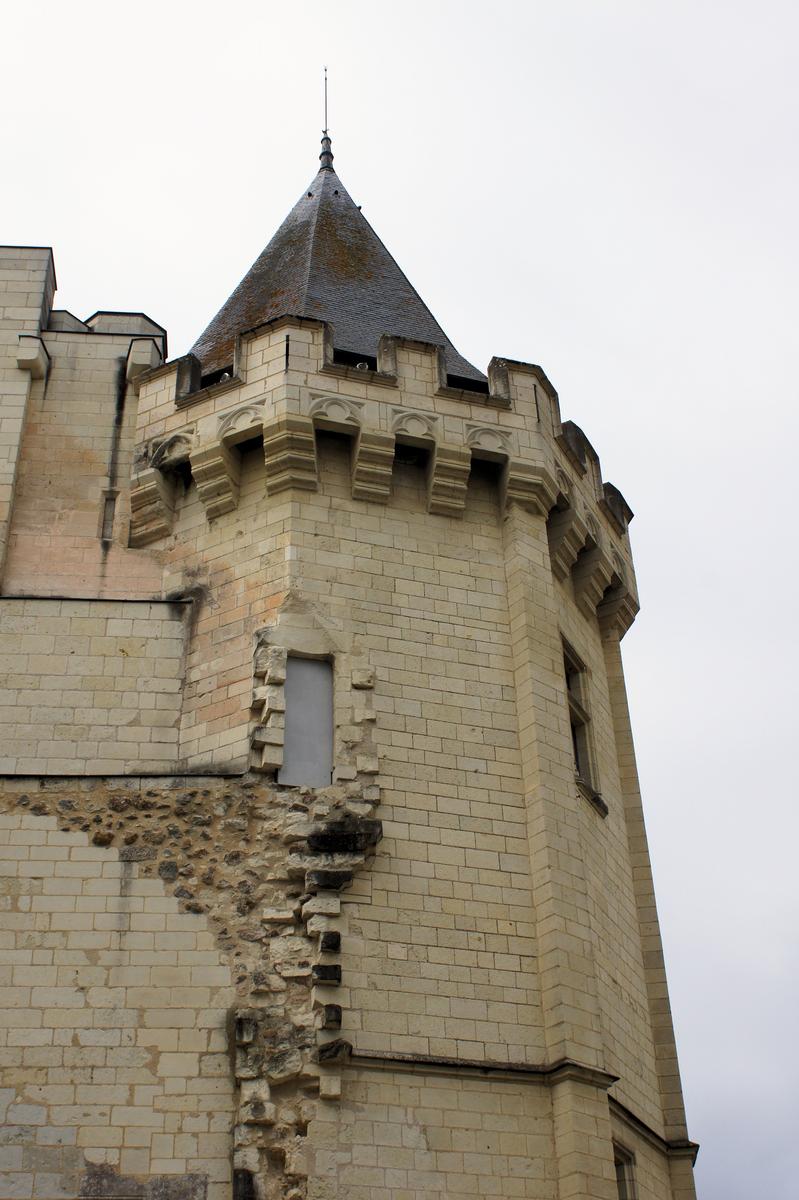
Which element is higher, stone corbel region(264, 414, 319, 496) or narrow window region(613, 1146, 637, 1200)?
stone corbel region(264, 414, 319, 496)

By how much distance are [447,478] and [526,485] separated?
0.80 metres

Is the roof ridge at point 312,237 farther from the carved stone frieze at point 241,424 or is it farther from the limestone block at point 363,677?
the limestone block at point 363,677

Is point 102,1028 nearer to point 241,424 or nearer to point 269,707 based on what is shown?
point 269,707

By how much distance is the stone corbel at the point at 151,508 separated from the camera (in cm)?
1401

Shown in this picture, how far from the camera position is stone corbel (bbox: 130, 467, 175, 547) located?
1401cm

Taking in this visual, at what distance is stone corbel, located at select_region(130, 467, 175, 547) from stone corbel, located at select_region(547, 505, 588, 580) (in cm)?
372

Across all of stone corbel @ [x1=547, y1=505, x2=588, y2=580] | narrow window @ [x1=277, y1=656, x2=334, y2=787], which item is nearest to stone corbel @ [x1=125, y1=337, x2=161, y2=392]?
narrow window @ [x1=277, y1=656, x2=334, y2=787]

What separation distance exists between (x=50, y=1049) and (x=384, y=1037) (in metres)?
2.38

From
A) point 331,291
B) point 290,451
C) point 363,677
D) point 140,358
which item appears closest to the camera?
point 363,677

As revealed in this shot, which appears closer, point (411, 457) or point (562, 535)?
point (411, 457)

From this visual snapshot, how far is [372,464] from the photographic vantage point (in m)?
13.5

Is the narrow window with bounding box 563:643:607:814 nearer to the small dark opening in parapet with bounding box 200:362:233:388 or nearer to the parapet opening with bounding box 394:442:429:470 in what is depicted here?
the parapet opening with bounding box 394:442:429:470

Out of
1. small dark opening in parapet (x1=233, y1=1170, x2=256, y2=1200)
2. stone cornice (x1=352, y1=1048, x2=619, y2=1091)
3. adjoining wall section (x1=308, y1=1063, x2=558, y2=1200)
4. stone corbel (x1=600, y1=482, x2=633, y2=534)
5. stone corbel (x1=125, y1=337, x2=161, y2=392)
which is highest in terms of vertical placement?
stone corbel (x1=125, y1=337, x2=161, y2=392)

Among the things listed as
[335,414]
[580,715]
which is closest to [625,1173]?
[580,715]
